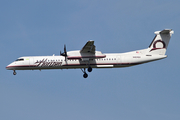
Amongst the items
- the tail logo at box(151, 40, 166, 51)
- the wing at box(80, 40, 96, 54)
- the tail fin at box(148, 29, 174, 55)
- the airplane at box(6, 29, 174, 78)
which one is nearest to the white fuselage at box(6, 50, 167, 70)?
the airplane at box(6, 29, 174, 78)

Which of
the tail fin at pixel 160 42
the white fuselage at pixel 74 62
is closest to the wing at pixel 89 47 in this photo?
the white fuselage at pixel 74 62

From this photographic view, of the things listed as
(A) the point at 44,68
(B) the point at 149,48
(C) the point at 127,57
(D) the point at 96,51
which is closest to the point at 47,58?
(A) the point at 44,68

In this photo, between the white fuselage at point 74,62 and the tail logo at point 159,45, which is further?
the tail logo at point 159,45

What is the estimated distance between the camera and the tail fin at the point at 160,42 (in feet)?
98.4

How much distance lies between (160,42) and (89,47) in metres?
9.14

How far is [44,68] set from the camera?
1139 inches

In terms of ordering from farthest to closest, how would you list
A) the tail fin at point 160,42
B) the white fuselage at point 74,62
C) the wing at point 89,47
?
the tail fin at point 160,42 < the white fuselage at point 74,62 < the wing at point 89,47

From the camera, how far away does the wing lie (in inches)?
1030

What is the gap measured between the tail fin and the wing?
739cm

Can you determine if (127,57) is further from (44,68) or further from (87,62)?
(44,68)

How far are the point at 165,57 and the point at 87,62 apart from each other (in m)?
9.32

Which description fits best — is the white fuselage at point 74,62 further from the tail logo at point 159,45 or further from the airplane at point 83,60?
the tail logo at point 159,45

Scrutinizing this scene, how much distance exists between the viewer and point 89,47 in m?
27.2

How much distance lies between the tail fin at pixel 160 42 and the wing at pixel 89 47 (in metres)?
7.39
